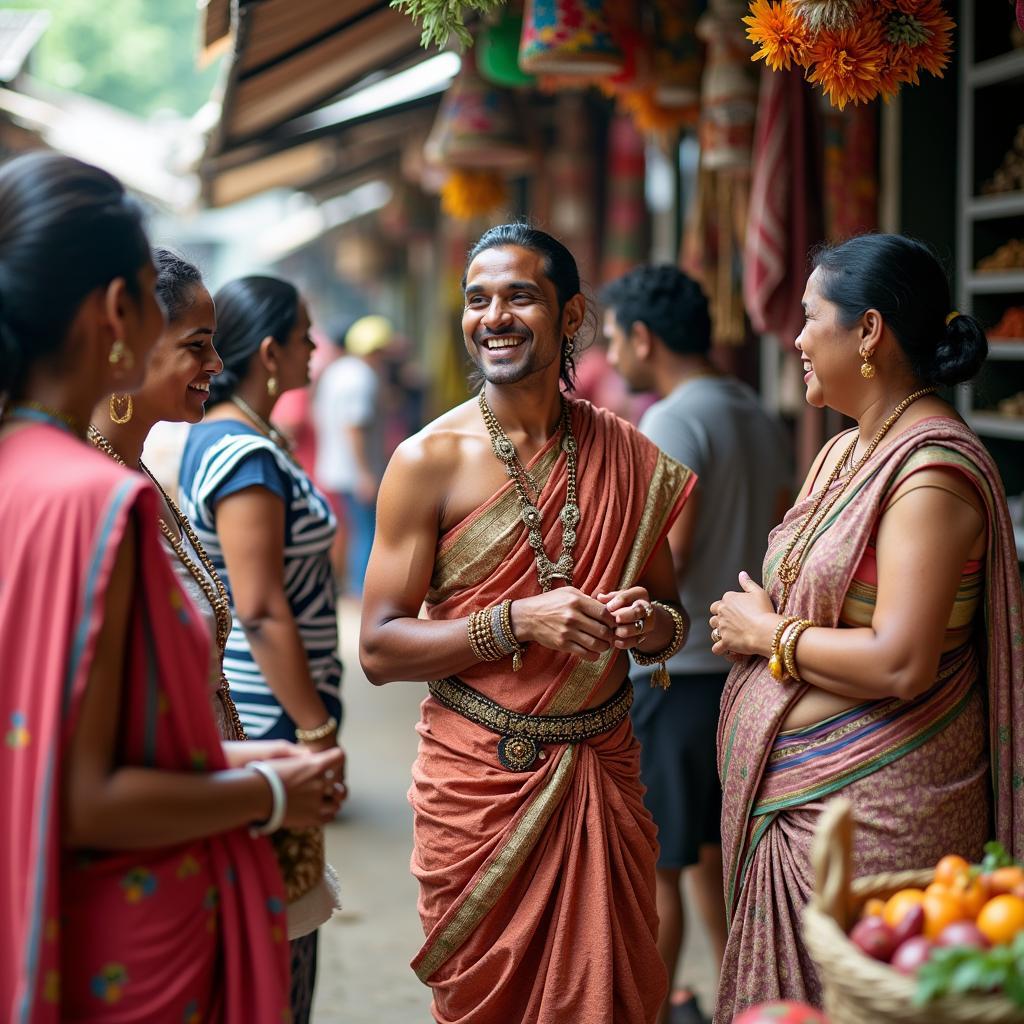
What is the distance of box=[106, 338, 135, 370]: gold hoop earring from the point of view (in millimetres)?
1799

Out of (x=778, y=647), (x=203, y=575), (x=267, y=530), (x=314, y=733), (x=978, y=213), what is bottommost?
(x=314, y=733)

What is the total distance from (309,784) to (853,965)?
0.78 metres

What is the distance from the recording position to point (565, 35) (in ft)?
13.4

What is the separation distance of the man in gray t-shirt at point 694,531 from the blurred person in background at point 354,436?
622 cm

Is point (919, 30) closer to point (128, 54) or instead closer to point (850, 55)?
point (850, 55)

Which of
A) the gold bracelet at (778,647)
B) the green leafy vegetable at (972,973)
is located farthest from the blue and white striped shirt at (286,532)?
the green leafy vegetable at (972,973)

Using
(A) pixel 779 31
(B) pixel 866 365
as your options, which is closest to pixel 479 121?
(A) pixel 779 31

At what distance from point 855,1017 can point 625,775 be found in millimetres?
1236

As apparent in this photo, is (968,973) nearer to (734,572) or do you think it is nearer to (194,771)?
(194,771)

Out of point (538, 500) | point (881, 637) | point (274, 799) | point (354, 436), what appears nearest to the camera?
point (274, 799)

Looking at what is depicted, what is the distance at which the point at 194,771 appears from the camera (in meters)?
1.81

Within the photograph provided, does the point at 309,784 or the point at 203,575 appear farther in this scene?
the point at 203,575

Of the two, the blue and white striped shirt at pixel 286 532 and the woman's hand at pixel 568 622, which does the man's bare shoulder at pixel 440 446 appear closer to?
the woman's hand at pixel 568 622

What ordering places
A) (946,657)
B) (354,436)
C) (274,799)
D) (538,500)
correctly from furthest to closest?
(354,436), (538,500), (946,657), (274,799)
